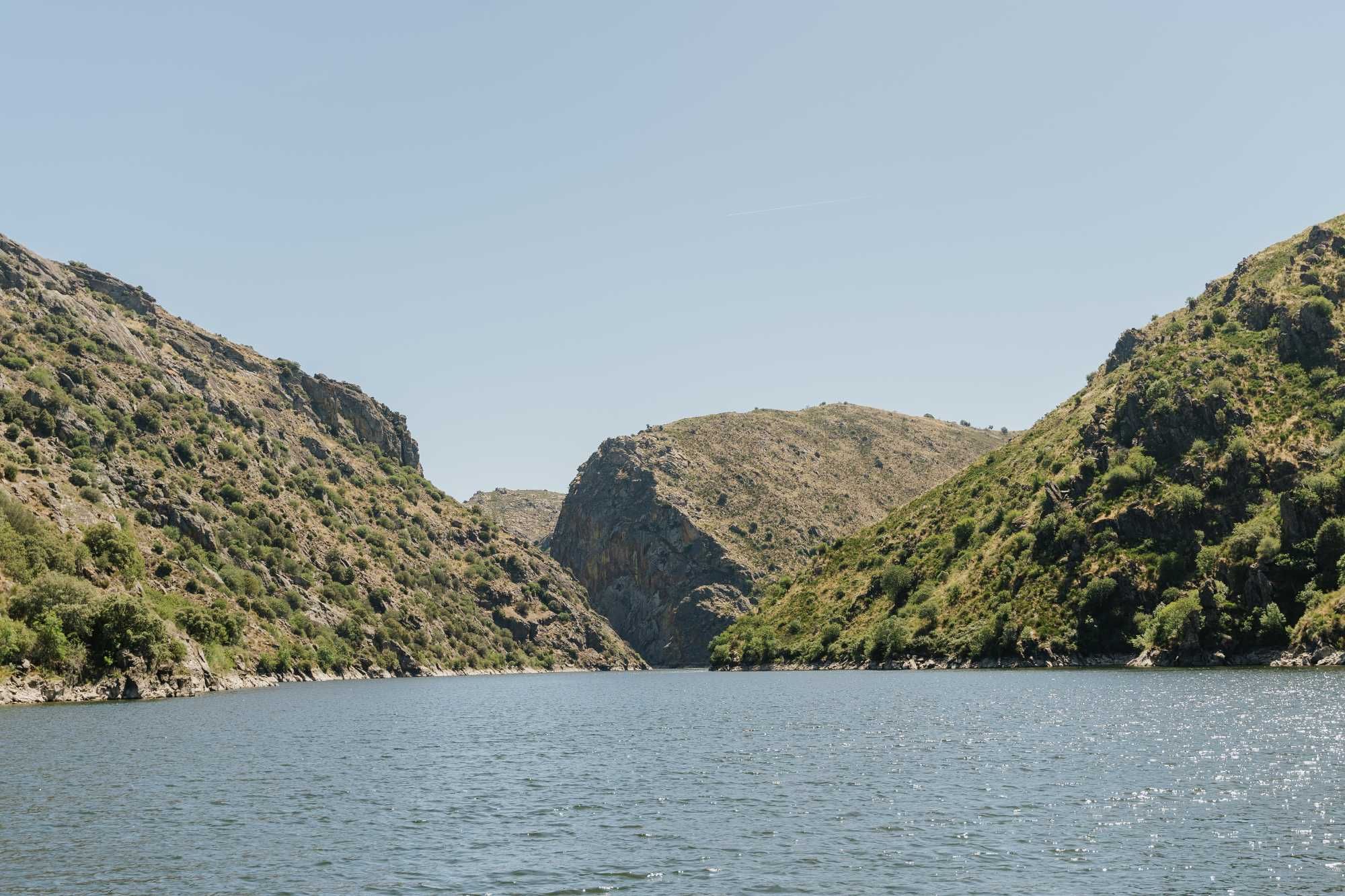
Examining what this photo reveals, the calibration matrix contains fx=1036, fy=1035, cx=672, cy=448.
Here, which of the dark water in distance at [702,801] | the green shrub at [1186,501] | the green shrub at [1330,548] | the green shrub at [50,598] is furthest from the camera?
the green shrub at [1186,501]

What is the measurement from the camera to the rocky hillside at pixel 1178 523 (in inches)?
4938

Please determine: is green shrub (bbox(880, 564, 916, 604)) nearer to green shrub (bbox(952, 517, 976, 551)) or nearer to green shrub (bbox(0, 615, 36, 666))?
green shrub (bbox(952, 517, 976, 551))

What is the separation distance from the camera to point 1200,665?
407ft

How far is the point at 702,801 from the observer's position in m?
42.7

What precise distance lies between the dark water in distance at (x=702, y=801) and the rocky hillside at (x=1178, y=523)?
45.6 meters

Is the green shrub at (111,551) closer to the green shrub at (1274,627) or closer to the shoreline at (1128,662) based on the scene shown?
the shoreline at (1128,662)

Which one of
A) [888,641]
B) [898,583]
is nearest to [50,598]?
Result: [888,641]

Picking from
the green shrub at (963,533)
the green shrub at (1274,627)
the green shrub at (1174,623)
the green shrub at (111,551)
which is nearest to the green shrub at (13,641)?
the green shrub at (111,551)

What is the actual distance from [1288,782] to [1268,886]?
56.0ft

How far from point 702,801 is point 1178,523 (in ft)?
410

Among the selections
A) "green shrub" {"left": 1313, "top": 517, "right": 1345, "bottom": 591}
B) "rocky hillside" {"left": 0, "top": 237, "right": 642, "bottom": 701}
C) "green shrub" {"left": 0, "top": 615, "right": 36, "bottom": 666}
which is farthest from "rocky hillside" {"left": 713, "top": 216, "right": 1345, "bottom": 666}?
"green shrub" {"left": 0, "top": 615, "right": 36, "bottom": 666}

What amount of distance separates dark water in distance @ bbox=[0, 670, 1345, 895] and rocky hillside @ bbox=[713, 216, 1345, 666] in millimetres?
45626

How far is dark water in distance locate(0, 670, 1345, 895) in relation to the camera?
2973cm

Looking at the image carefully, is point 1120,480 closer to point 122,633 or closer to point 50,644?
point 122,633
